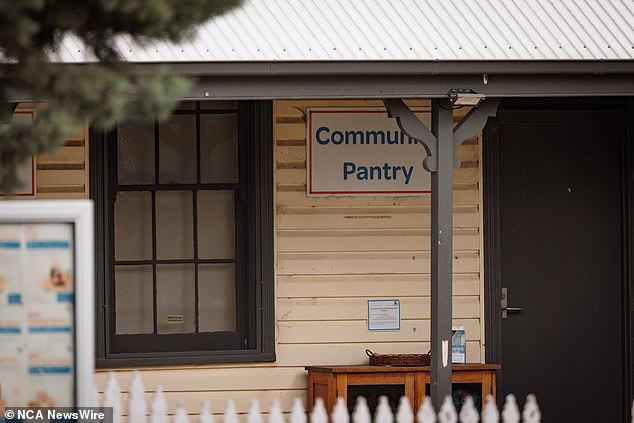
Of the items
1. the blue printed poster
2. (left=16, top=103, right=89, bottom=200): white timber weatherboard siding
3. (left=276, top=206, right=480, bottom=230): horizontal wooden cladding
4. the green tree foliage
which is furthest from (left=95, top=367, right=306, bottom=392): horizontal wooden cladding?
the green tree foliage

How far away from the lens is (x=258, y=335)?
8109mm

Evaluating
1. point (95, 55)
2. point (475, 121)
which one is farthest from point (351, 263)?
point (95, 55)

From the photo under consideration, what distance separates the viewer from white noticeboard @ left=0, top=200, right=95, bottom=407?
4918 millimetres

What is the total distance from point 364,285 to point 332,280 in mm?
254

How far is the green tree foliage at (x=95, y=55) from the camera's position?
351 centimetres

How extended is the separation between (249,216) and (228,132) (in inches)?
26.5

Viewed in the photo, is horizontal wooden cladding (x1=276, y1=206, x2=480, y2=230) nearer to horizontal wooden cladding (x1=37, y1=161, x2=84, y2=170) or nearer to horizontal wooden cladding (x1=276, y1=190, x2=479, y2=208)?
horizontal wooden cladding (x1=276, y1=190, x2=479, y2=208)

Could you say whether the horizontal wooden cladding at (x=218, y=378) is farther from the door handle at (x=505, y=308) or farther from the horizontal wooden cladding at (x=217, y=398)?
the door handle at (x=505, y=308)

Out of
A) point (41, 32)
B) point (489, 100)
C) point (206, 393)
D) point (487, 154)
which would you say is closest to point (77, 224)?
point (41, 32)

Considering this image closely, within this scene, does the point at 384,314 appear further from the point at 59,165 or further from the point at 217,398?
the point at 59,165

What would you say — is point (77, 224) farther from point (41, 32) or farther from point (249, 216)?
point (249, 216)

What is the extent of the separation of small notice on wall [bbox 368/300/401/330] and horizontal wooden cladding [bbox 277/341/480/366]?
13 cm

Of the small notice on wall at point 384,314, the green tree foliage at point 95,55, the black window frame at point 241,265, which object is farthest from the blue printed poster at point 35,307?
the small notice on wall at point 384,314

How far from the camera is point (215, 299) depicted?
8.22 m
